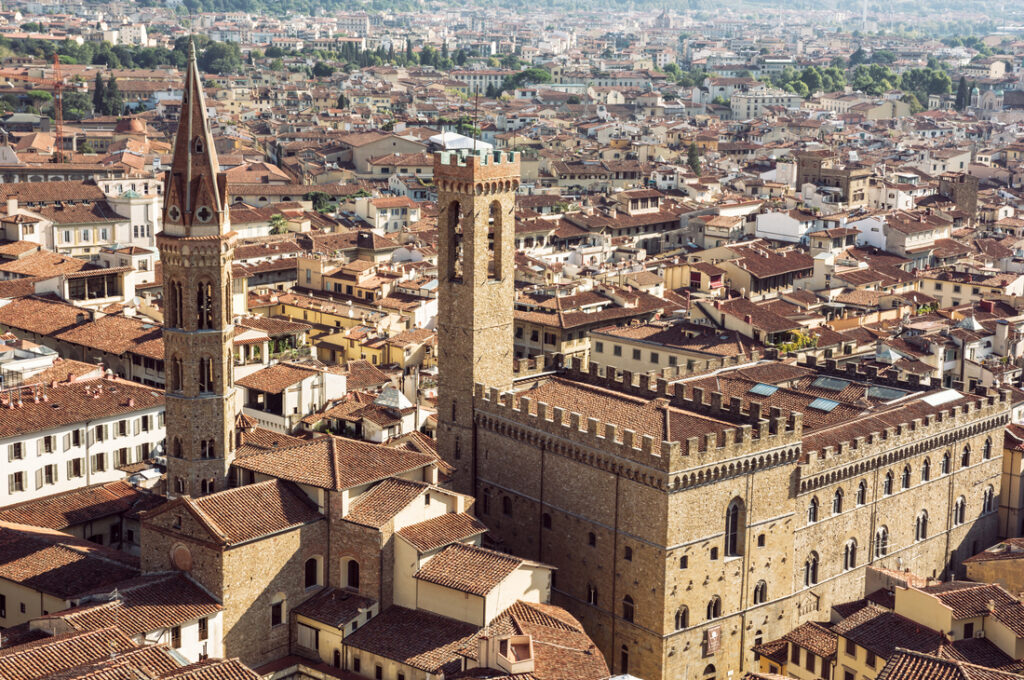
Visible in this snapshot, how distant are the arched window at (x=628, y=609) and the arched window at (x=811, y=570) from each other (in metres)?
6.70

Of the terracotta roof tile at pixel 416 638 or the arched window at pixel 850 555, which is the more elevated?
the terracotta roof tile at pixel 416 638

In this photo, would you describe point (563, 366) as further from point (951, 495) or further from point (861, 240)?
point (861, 240)

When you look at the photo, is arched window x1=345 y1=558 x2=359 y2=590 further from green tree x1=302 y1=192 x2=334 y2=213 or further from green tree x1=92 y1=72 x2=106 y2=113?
green tree x1=92 y1=72 x2=106 y2=113

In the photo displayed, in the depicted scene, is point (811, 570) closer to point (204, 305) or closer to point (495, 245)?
point (495, 245)

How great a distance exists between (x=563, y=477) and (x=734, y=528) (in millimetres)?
5199

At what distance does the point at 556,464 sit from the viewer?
4381cm

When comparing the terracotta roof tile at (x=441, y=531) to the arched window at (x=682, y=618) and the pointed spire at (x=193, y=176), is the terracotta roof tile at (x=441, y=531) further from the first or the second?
the pointed spire at (x=193, y=176)

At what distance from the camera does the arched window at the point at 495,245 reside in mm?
46500

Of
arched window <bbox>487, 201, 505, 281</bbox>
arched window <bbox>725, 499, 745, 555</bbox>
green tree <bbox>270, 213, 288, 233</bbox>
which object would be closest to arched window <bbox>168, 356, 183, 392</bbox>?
arched window <bbox>487, 201, 505, 281</bbox>

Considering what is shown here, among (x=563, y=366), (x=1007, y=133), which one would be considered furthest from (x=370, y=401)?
(x=1007, y=133)

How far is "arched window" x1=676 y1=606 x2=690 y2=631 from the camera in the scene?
41284mm

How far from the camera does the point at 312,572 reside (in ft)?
133

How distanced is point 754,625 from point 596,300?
32843mm

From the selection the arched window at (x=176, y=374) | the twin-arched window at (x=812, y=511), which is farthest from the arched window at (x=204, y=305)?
the twin-arched window at (x=812, y=511)
